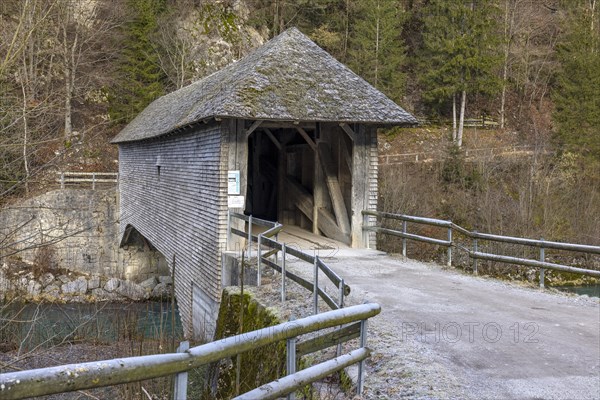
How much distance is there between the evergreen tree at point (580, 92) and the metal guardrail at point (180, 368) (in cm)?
2797

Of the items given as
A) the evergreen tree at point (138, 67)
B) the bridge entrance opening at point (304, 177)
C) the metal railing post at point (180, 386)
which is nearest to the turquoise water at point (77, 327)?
the metal railing post at point (180, 386)

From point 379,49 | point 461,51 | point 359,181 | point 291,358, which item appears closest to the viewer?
point 291,358

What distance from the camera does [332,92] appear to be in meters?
11.7

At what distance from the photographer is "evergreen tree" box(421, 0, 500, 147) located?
103 feet

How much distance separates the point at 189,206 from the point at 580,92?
25.3 m

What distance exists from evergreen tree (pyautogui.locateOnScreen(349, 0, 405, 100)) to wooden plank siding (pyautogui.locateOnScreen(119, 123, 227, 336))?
17607 millimetres

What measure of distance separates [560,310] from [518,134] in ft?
93.6

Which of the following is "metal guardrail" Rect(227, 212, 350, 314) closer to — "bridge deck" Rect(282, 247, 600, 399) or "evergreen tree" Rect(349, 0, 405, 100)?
"bridge deck" Rect(282, 247, 600, 399)

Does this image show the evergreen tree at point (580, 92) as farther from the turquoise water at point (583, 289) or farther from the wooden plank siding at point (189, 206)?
the wooden plank siding at point (189, 206)

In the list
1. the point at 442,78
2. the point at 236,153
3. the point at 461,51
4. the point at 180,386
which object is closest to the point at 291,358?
the point at 180,386

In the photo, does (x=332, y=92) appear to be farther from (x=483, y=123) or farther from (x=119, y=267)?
(x=483, y=123)

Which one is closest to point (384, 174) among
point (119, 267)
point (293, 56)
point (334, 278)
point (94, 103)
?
point (119, 267)

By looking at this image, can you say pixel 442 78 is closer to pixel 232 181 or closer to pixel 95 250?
pixel 95 250

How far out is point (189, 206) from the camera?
12.8 metres
